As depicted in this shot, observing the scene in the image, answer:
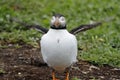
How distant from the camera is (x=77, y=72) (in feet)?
25.6

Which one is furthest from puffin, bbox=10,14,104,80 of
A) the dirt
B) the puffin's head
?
the dirt

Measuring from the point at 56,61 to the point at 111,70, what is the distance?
153 cm

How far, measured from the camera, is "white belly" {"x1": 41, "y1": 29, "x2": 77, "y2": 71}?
6.67 metres

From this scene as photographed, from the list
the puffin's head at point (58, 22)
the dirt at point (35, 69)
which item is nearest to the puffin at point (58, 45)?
the puffin's head at point (58, 22)

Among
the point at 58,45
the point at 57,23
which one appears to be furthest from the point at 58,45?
the point at 57,23

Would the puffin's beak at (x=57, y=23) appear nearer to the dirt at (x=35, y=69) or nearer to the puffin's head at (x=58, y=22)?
the puffin's head at (x=58, y=22)

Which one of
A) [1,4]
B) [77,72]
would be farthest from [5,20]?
[77,72]

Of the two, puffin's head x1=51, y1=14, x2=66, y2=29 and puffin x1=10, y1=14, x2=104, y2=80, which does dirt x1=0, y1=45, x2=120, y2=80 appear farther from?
puffin's head x1=51, y1=14, x2=66, y2=29

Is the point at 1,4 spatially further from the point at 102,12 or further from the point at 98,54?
the point at 98,54

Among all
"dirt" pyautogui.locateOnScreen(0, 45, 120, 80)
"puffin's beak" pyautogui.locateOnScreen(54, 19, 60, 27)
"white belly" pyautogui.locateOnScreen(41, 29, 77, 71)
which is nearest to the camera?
"white belly" pyautogui.locateOnScreen(41, 29, 77, 71)

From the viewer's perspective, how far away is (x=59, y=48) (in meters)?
6.69

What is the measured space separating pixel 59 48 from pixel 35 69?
1201mm

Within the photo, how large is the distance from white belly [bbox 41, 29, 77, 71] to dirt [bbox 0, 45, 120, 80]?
2.20 feet

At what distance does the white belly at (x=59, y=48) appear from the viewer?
667 cm
